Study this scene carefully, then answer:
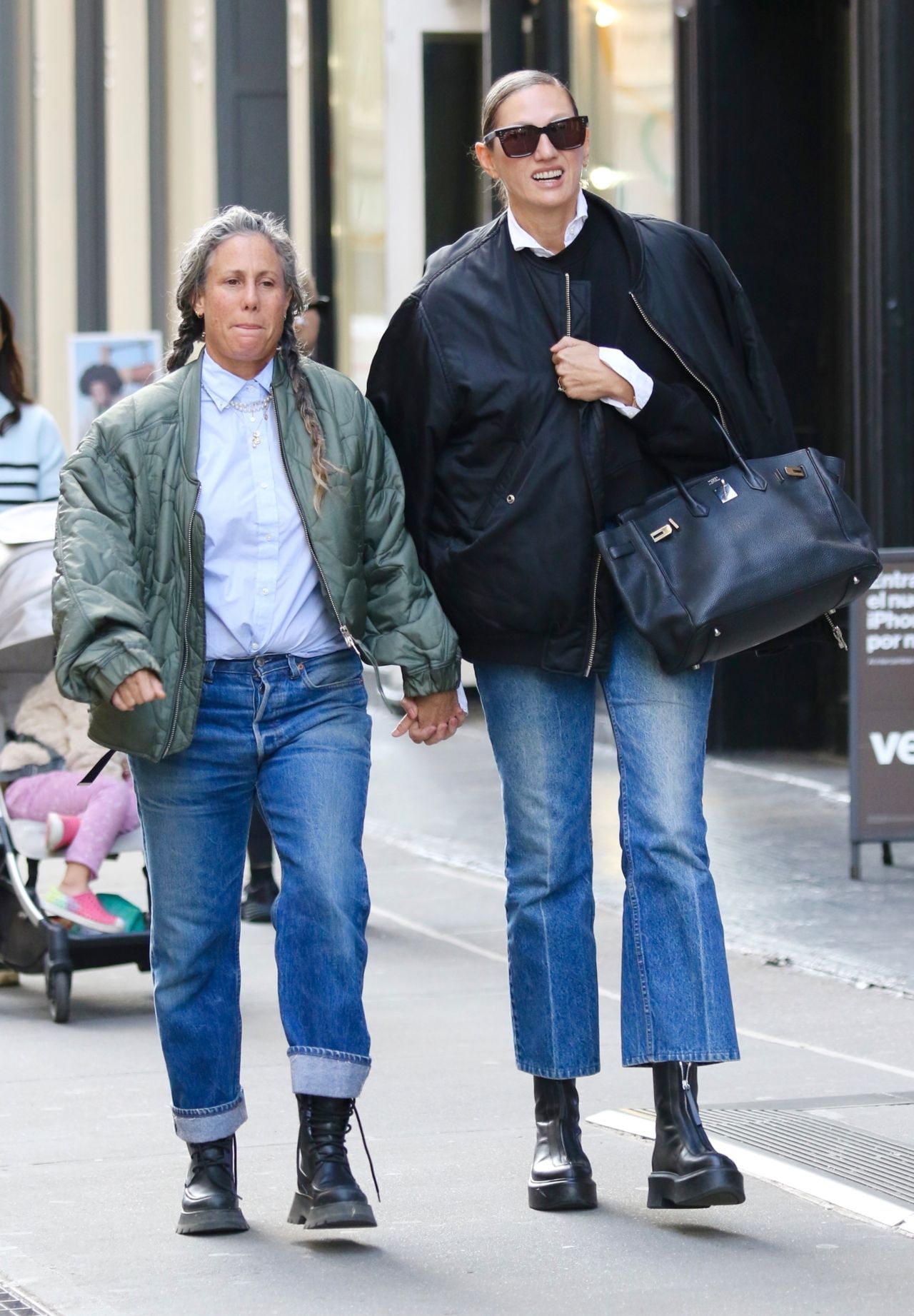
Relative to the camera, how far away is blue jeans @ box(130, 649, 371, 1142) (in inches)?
166

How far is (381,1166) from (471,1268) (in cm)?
81

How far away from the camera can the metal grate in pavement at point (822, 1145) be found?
4.55m

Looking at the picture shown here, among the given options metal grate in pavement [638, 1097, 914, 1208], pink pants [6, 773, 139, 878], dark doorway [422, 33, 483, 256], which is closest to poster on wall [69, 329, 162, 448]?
dark doorway [422, 33, 483, 256]

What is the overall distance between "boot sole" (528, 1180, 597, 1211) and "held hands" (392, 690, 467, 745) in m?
0.85

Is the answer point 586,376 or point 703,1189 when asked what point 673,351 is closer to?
point 586,376

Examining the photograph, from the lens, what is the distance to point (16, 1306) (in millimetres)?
3908

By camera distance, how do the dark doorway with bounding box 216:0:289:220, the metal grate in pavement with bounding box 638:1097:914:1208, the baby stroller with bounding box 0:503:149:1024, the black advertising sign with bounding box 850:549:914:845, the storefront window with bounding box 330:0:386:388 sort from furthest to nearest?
the dark doorway with bounding box 216:0:289:220
the storefront window with bounding box 330:0:386:388
the black advertising sign with bounding box 850:549:914:845
the baby stroller with bounding box 0:503:149:1024
the metal grate in pavement with bounding box 638:1097:914:1208

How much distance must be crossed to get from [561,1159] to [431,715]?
86 centimetres

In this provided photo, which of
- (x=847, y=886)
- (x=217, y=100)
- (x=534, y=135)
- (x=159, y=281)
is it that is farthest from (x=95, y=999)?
(x=159, y=281)

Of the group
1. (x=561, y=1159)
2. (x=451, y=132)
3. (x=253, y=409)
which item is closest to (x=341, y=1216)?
(x=561, y=1159)

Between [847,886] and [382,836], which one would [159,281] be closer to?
[382,836]

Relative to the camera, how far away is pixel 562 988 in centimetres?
440

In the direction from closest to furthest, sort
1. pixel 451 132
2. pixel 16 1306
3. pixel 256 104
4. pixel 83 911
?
pixel 16 1306, pixel 83 911, pixel 451 132, pixel 256 104

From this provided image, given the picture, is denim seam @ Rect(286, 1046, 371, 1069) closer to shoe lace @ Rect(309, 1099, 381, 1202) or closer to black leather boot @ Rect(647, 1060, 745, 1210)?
shoe lace @ Rect(309, 1099, 381, 1202)
